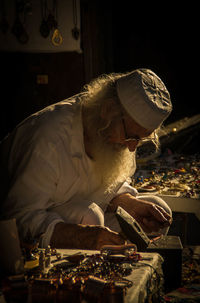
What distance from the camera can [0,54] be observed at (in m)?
5.82

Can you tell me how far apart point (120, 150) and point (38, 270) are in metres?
1.18

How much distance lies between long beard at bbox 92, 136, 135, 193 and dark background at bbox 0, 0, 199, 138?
3.30 meters

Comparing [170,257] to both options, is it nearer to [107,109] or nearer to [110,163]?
[110,163]

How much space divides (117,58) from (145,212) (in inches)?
158

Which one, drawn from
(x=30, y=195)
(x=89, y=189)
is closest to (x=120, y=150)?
(x=89, y=189)

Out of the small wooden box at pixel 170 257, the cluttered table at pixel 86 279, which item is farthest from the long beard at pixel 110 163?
the cluttered table at pixel 86 279

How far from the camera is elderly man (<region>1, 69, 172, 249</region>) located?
6.95 ft

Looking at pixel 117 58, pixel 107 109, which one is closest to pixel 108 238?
pixel 107 109

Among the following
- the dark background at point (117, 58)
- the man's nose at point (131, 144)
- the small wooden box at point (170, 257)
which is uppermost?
the dark background at point (117, 58)

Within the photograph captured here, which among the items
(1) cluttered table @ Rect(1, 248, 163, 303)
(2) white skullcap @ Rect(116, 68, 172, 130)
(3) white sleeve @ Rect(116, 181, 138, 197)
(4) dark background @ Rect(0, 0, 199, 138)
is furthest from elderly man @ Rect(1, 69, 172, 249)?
(4) dark background @ Rect(0, 0, 199, 138)

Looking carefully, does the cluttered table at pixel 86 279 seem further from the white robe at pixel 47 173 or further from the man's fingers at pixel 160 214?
the man's fingers at pixel 160 214

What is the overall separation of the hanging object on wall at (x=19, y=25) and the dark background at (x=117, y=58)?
1241 mm

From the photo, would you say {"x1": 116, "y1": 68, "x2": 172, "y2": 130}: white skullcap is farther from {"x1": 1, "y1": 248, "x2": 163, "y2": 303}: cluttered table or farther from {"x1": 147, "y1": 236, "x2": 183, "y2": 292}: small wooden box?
{"x1": 1, "y1": 248, "x2": 163, "y2": 303}: cluttered table

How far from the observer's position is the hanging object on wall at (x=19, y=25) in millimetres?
4524
